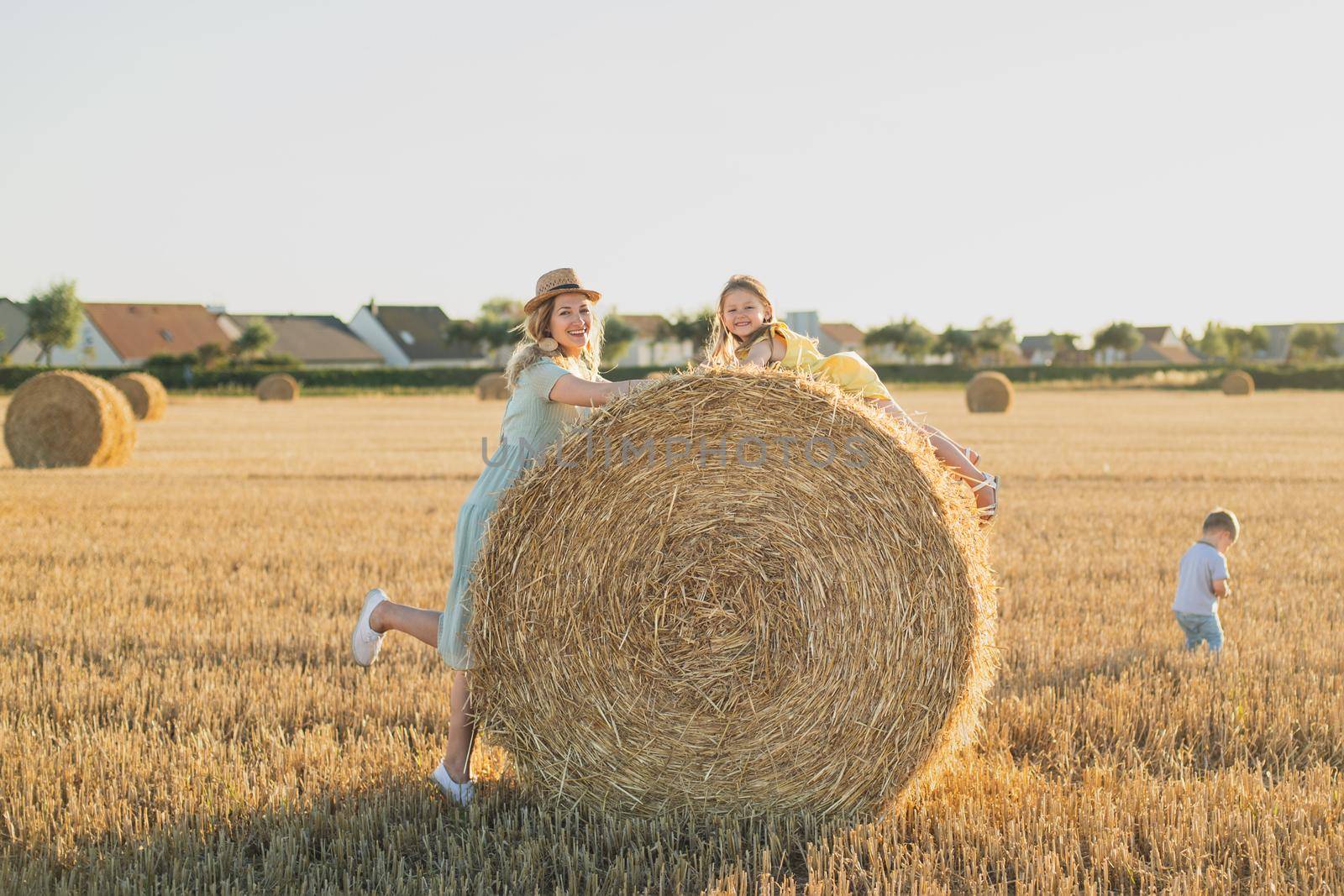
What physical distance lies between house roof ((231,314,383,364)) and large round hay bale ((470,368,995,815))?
74.8m

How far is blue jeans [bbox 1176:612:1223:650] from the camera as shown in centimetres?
642

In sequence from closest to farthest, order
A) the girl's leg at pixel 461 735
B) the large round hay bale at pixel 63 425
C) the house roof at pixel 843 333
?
the girl's leg at pixel 461 735, the large round hay bale at pixel 63 425, the house roof at pixel 843 333

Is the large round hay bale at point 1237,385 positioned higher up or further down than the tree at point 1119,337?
further down

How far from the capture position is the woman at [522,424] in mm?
4422

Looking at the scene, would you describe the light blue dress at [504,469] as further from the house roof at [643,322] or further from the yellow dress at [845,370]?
the house roof at [643,322]

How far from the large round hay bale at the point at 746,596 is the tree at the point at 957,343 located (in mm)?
99545

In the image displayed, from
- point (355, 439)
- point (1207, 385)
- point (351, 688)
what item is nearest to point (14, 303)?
point (355, 439)

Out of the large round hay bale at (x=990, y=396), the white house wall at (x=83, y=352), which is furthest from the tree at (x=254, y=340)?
the large round hay bale at (x=990, y=396)

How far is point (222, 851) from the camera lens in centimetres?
383

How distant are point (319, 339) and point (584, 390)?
262 feet

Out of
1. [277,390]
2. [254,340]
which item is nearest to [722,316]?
[277,390]

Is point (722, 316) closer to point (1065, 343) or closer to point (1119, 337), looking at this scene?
point (1119, 337)

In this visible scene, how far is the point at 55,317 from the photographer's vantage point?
65.7 meters

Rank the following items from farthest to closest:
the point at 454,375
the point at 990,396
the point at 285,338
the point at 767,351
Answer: the point at 285,338 < the point at 454,375 < the point at 990,396 < the point at 767,351
